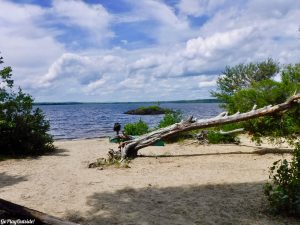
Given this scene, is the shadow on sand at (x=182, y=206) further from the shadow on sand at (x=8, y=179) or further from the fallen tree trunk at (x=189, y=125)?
the fallen tree trunk at (x=189, y=125)

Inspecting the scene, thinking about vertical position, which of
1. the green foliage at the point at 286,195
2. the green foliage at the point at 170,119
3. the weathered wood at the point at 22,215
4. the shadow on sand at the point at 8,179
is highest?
the green foliage at the point at 170,119

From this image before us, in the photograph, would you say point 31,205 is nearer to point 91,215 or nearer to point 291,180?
point 91,215

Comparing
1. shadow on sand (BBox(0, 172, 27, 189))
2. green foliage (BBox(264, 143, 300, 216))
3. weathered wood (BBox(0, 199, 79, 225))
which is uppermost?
weathered wood (BBox(0, 199, 79, 225))

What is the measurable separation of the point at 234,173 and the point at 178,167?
1.95 metres

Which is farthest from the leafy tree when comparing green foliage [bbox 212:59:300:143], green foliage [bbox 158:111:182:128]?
green foliage [bbox 158:111:182:128]

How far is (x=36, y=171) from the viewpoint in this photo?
10945 millimetres

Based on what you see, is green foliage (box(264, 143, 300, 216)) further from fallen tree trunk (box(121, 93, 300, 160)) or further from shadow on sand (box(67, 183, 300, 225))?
fallen tree trunk (box(121, 93, 300, 160))

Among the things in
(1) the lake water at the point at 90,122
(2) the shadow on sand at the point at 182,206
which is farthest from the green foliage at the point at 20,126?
(2) the shadow on sand at the point at 182,206

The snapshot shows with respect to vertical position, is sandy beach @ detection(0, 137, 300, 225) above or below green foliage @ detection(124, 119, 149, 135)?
below

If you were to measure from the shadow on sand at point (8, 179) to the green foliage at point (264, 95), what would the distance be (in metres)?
8.87

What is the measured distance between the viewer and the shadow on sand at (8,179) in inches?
368

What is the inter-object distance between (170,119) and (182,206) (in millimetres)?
12261

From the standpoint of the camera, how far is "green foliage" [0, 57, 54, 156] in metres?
14.1

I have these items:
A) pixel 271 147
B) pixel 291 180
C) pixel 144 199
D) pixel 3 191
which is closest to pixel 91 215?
pixel 144 199
